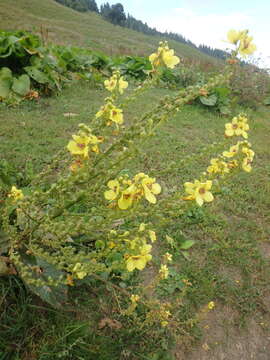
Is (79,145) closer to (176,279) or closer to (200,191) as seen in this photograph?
(200,191)

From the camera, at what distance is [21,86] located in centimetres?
466

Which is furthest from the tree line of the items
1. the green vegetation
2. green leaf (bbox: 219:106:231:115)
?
the green vegetation

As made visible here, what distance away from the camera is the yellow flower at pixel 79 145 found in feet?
3.79

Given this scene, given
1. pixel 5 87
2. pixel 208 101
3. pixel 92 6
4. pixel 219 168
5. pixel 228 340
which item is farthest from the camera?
pixel 92 6

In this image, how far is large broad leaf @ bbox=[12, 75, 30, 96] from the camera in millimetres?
4629

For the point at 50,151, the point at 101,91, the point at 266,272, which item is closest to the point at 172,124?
the point at 101,91

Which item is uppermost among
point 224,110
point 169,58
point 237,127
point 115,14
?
point 115,14

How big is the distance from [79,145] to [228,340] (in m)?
1.70

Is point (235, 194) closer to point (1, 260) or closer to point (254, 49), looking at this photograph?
point (254, 49)

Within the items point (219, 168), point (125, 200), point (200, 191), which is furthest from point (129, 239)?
point (219, 168)

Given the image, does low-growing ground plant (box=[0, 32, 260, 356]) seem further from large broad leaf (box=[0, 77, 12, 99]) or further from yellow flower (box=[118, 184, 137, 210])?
large broad leaf (box=[0, 77, 12, 99])

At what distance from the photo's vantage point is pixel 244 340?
1.93 m

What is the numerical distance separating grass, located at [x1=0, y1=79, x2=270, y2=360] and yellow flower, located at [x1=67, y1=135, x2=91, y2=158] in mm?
384

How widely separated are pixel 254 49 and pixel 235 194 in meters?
2.41
